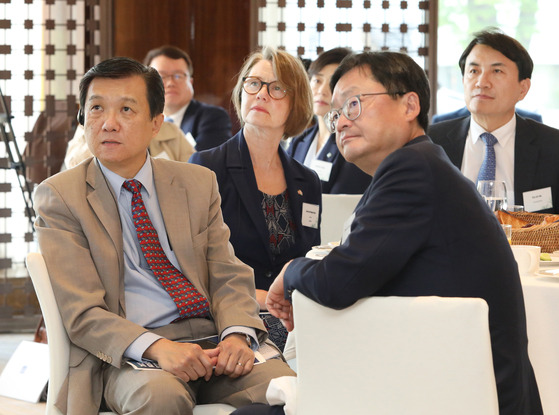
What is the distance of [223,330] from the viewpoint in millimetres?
2236

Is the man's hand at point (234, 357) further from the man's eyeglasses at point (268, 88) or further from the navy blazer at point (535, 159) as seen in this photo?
the navy blazer at point (535, 159)

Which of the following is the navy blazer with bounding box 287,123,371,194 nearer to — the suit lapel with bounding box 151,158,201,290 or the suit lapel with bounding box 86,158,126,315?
the suit lapel with bounding box 151,158,201,290

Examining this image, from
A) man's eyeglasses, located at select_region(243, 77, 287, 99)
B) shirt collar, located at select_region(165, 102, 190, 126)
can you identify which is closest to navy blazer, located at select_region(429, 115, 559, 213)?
man's eyeglasses, located at select_region(243, 77, 287, 99)

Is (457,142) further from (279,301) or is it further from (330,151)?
(279,301)

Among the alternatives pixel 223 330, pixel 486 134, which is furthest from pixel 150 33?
pixel 223 330

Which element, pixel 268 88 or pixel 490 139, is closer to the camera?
pixel 268 88

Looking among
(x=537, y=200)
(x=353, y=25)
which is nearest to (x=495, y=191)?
(x=537, y=200)

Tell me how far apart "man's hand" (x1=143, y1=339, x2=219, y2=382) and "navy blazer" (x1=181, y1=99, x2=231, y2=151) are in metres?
3.21

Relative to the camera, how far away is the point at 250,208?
3023mm

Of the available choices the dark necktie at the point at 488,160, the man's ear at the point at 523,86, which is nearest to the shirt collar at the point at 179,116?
the dark necktie at the point at 488,160

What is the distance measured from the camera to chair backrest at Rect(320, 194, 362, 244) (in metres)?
3.58

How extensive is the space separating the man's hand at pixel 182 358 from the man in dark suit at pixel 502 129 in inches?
84.0

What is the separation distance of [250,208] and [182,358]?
108 centimetres

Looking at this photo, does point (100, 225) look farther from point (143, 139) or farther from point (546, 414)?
point (546, 414)
